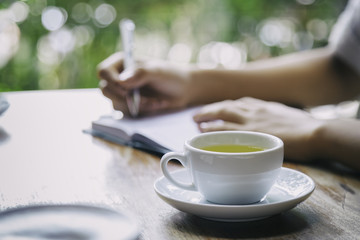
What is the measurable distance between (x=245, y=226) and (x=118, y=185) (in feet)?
0.71

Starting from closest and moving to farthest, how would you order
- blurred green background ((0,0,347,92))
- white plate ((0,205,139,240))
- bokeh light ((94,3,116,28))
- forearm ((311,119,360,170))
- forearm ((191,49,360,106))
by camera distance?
white plate ((0,205,139,240))
forearm ((311,119,360,170))
forearm ((191,49,360,106))
blurred green background ((0,0,347,92))
bokeh light ((94,3,116,28))

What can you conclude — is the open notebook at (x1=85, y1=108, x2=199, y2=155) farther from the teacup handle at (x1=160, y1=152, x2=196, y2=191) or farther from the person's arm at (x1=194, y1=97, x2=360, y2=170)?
the teacup handle at (x1=160, y1=152, x2=196, y2=191)

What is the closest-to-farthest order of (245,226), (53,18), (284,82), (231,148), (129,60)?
1. (245,226)
2. (231,148)
3. (129,60)
4. (284,82)
5. (53,18)

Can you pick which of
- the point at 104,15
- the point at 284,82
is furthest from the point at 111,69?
the point at 104,15

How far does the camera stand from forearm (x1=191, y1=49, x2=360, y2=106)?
4.09 feet

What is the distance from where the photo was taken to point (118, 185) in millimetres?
709

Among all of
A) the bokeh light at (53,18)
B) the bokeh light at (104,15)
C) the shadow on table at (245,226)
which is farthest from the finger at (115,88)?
the bokeh light at (104,15)

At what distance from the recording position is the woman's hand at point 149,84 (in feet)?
3.68

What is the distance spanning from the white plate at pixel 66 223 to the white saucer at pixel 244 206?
121 mm

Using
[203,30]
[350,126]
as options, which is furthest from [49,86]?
[350,126]

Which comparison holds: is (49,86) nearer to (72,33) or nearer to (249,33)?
(72,33)

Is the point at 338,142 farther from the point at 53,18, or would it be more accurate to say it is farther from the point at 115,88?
the point at 53,18

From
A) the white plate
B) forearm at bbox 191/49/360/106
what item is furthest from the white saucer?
forearm at bbox 191/49/360/106

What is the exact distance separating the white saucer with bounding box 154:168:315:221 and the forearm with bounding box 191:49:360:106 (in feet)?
1.85
